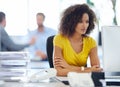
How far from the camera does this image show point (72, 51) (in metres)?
2.31

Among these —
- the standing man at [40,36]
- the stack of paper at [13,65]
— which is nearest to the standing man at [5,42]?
the standing man at [40,36]

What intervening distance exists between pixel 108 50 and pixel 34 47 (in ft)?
9.87

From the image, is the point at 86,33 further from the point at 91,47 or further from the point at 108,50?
the point at 108,50

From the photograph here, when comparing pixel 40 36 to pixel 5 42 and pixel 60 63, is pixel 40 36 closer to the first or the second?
pixel 5 42

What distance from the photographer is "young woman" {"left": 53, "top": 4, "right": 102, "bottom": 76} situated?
2295mm

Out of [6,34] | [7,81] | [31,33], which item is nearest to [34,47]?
[31,33]

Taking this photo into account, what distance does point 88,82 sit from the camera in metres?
1.46

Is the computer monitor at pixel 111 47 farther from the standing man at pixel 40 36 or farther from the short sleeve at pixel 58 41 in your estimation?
the standing man at pixel 40 36

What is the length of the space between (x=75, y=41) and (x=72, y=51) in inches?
4.9

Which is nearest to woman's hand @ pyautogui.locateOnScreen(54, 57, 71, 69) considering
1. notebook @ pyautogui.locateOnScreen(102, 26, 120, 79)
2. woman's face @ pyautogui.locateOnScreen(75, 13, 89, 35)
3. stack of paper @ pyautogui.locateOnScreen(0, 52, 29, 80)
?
woman's face @ pyautogui.locateOnScreen(75, 13, 89, 35)

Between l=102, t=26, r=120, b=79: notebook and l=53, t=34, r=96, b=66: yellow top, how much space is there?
2.37 ft

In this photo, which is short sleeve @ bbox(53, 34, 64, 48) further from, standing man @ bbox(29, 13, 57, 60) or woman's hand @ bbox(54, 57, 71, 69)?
standing man @ bbox(29, 13, 57, 60)

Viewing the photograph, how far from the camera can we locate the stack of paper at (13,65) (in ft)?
5.53

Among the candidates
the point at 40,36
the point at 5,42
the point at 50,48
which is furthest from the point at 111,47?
the point at 40,36
